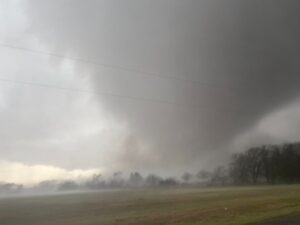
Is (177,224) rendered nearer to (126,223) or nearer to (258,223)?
(126,223)

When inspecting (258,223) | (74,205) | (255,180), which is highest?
(255,180)

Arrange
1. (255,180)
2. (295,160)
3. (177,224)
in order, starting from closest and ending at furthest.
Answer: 1. (177,224)
2. (255,180)
3. (295,160)

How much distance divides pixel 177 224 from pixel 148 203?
2603 cm

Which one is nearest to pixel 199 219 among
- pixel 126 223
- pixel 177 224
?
pixel 177 224

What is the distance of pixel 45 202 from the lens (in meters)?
55.6

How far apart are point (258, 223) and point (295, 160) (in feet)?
479

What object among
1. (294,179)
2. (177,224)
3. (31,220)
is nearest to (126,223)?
(177,224)

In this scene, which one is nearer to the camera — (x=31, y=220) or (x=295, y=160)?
(x=31, y=220)

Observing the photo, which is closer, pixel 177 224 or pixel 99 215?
pixel 177 224

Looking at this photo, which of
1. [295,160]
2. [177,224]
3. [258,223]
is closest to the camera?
[258,223]

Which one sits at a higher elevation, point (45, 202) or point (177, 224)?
point (45, 202)

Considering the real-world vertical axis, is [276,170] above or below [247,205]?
above

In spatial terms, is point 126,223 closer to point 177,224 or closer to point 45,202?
point 177,224

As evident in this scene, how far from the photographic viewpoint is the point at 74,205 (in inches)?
2165
